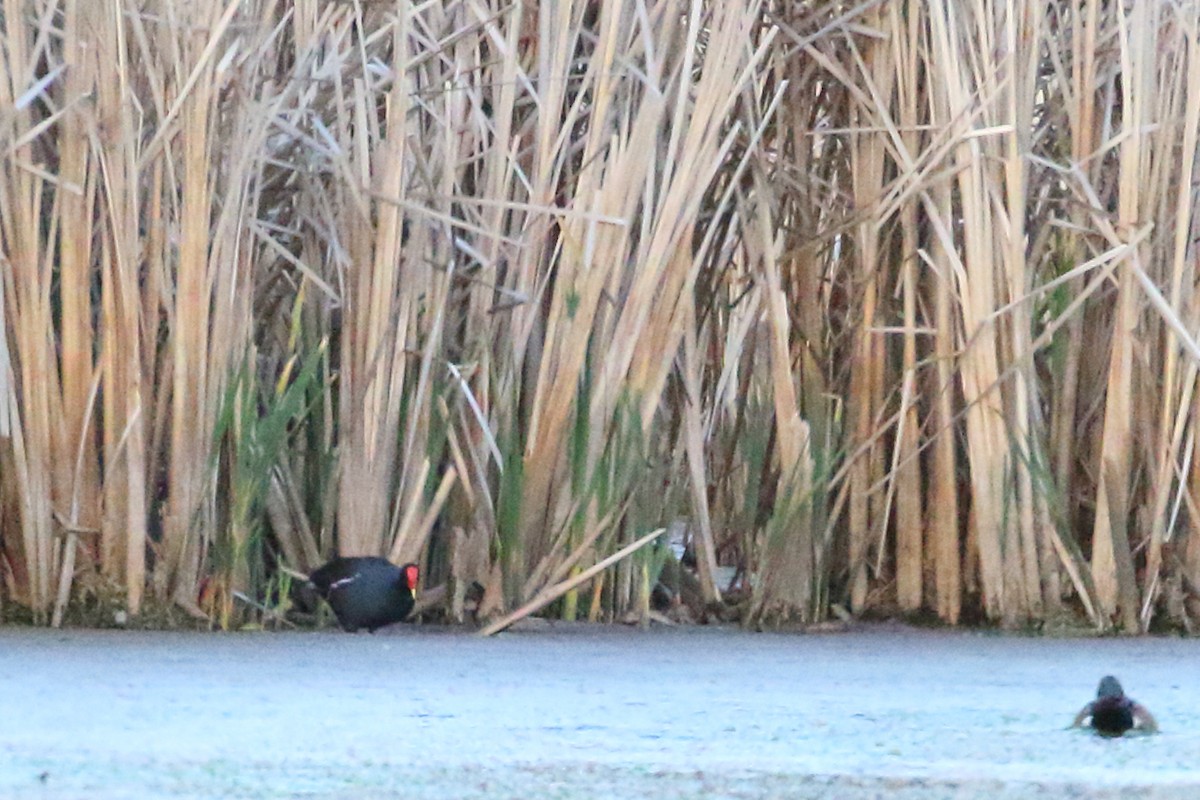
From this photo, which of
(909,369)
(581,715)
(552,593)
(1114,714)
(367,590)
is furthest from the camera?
(909,369)

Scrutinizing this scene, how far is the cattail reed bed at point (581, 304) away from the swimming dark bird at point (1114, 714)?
3.94ft

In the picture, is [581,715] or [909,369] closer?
[581,715]

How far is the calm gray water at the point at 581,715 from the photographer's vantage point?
7.47 ft

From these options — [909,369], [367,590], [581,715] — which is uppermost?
[909,369]

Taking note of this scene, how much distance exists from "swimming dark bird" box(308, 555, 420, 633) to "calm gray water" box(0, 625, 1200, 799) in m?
0.05

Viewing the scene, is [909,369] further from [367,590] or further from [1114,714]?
[1114,714]

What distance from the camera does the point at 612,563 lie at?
151 inches

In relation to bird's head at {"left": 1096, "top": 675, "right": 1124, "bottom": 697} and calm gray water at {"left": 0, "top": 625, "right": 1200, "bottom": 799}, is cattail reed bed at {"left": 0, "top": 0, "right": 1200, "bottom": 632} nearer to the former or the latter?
calm gray water at {"left": 0, "top": 625, "right": 1200, "bottom": 799}

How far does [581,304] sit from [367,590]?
2.13 ft

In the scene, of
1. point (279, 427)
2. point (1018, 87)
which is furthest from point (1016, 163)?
point (279, 427)

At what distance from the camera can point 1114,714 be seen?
8.62 feet

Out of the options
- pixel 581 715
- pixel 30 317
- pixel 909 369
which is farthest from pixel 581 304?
pixel 581 715

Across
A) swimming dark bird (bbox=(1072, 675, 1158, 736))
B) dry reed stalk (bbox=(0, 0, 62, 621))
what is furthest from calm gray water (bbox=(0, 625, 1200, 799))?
dry reed stalk (bbox=(0, 0, 62, 621))

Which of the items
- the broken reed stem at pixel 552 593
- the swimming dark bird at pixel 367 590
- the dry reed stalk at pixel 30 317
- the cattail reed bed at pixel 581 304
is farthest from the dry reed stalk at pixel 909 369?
the dry reed stalk at pixel 30 317
